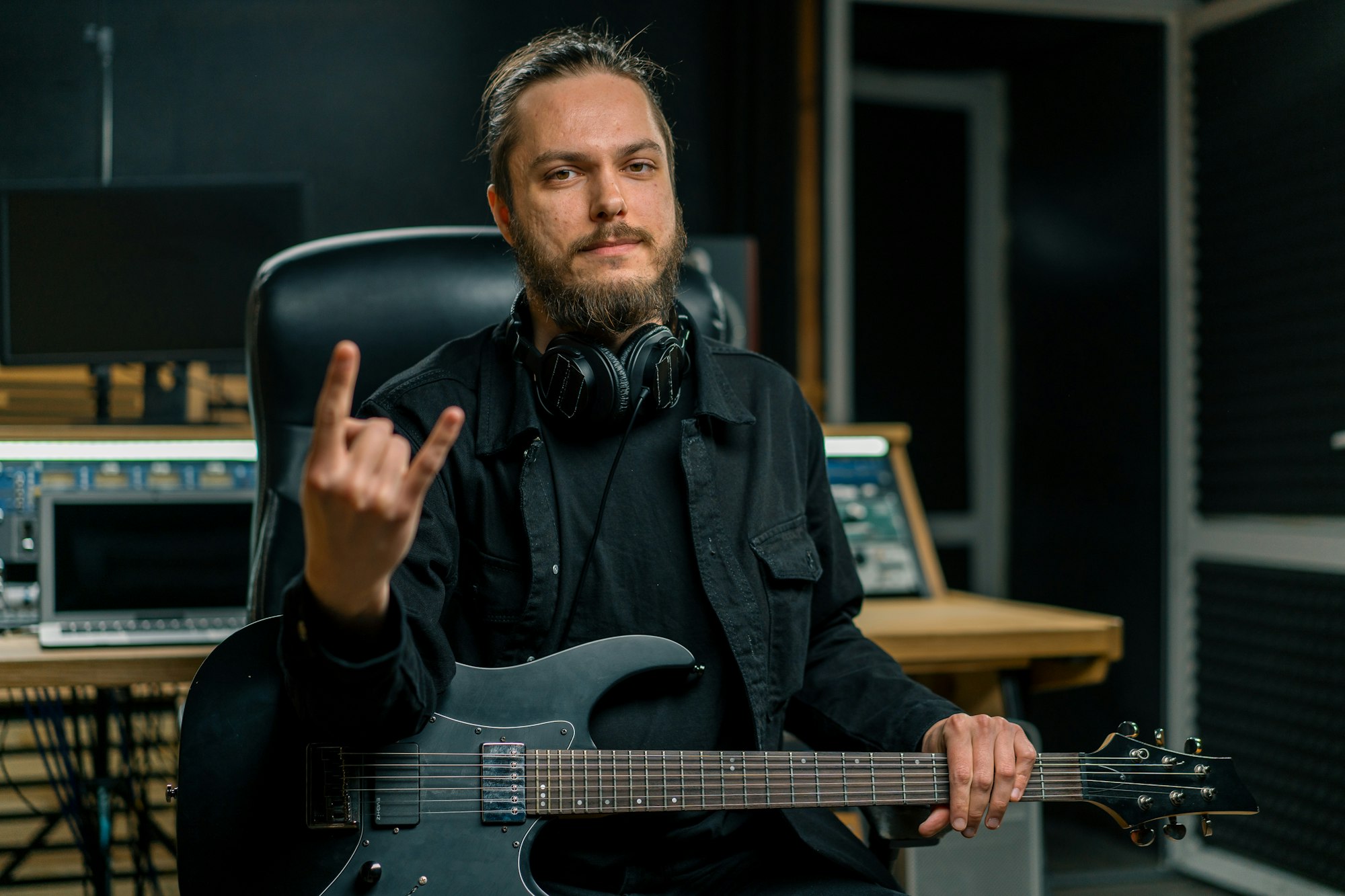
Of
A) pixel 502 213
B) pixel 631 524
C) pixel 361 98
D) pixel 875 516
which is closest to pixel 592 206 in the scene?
pixel 502 213

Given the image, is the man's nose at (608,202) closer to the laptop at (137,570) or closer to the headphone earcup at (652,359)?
the headphone earcup at (652,359)

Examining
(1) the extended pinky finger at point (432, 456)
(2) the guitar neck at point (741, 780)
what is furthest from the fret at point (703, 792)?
(1) the extended pinky finger at point (432, 456)

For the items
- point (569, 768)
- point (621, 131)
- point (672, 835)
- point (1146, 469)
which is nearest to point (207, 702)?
point (569, 768)

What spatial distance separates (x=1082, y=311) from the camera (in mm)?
3316

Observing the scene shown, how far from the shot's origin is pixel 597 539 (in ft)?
4.11

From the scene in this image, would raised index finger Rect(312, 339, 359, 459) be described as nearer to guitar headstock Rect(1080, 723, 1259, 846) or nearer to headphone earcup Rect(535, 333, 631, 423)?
headphone earcup Rect(535, 333, 631, 423)

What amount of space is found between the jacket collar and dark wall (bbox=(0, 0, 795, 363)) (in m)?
1.63

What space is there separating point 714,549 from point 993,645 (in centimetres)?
75

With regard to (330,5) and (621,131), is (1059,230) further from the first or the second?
(621,131)

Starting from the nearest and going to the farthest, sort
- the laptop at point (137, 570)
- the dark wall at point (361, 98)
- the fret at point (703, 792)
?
the fret at point (703, 792)
the laptop at point (137, 570)
the dark wall at point (361, 98)

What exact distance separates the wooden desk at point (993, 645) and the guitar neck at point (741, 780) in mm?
584

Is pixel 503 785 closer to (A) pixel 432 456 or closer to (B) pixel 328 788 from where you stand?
(B) pixel 328 788

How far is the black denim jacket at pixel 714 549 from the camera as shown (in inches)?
48.3

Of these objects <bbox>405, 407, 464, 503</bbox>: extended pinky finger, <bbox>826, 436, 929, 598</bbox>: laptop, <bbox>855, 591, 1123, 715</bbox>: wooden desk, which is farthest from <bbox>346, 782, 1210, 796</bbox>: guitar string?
<bbox>826, 436, 929, 598</bbox>: laptop
